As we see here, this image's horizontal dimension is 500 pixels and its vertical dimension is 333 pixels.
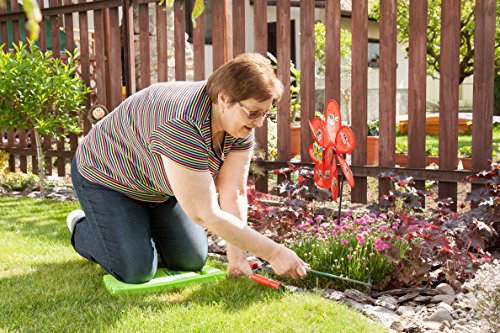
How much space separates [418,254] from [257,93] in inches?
44.0

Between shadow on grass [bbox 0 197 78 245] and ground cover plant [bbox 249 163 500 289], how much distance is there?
1425 mm

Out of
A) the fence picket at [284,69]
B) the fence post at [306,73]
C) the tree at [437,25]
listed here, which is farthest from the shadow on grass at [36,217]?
the tree at [437,25]

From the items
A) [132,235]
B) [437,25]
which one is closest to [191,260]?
[132,235]

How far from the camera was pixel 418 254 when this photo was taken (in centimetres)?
277

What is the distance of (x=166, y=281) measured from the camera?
2.87 m

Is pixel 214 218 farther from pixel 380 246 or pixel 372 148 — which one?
pixel 372 148

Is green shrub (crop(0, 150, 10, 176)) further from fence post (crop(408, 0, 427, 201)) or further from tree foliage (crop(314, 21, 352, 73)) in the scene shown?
tree foliage (crop(314, 21, 352, 73))

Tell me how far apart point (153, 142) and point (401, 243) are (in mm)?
1226

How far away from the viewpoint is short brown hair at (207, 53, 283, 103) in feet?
7.20

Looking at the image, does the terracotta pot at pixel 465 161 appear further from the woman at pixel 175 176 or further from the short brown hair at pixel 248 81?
the short brown hair at pixel 248 81

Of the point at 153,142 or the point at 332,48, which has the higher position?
the point at 332,48

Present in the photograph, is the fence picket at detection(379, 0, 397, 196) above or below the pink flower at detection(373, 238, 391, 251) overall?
above

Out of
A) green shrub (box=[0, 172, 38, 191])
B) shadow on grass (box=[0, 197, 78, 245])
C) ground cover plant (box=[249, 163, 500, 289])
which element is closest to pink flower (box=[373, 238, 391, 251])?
ground cover plant (box=[249, 163, 500, 289])

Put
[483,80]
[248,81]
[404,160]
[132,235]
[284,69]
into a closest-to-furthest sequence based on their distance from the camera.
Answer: [248,81] → [132,235] → [483,80] → [284,69] → [404,160]
